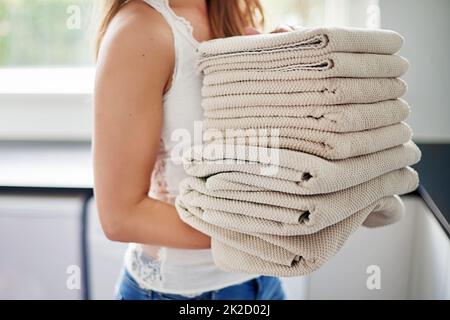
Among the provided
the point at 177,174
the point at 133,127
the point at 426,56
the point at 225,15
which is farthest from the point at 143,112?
the point at 426,56

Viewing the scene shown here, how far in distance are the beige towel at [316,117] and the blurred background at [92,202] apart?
0.42 metres

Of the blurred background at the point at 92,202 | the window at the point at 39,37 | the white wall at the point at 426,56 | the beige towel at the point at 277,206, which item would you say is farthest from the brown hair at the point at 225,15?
the window at the point at 39,37

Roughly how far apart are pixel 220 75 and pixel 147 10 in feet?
0.44

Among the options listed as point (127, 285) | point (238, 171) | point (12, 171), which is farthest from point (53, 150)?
point (238, 171)

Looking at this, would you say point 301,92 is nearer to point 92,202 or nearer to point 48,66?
point 92,202

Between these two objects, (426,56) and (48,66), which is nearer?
(426,56)

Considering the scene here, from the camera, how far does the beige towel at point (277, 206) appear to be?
452mm

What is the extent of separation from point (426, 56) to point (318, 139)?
75cm

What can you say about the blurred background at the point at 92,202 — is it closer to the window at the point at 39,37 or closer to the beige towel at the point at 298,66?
the window at the point at 39,37

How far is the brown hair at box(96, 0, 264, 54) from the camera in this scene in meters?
0.64

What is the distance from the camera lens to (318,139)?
1.52 ft

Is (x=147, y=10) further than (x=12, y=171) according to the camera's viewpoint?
No
